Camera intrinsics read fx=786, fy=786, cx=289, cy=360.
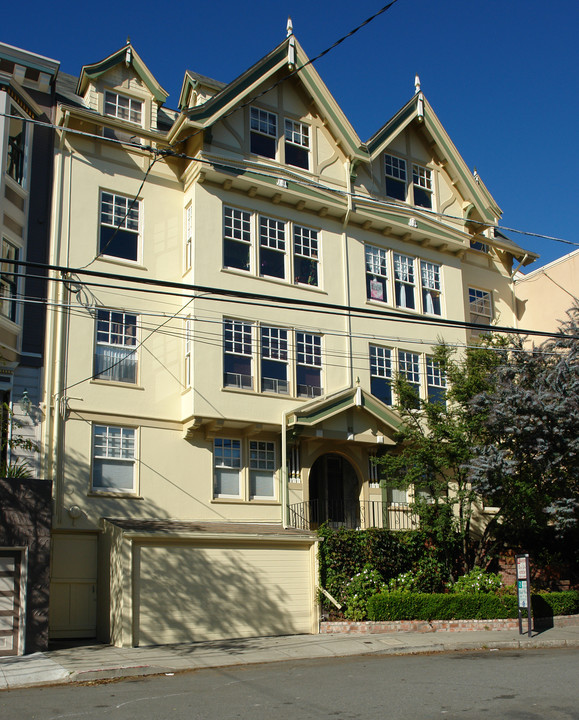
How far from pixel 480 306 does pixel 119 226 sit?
13.9 m

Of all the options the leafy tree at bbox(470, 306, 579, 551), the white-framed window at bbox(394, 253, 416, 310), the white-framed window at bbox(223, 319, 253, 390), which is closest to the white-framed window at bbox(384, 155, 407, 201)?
the white-framed window at bbox(394, 253, 416, 310)

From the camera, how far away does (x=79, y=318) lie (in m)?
20.5

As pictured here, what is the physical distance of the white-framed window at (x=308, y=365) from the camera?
2280 centimetres

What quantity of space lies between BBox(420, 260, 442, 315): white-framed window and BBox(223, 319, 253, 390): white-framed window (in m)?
7.22

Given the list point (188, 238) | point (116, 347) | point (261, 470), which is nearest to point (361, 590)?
point (261, 470)

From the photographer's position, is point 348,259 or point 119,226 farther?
point 348,259

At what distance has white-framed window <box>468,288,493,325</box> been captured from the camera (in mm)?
28656

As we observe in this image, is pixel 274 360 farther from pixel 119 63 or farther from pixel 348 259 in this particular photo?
pixel 119 63

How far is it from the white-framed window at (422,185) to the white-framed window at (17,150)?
13.0 meters

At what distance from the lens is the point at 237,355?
856 inches

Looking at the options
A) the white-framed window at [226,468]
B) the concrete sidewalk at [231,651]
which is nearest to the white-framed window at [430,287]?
the white-framed window at [226,468]

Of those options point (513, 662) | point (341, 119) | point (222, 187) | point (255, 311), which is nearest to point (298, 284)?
point (255, 311)

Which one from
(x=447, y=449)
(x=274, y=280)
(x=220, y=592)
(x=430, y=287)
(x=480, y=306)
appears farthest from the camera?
(x=480, y=306)

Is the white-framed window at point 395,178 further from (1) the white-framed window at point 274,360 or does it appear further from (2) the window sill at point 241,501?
(2) the window sill at point 241,501
